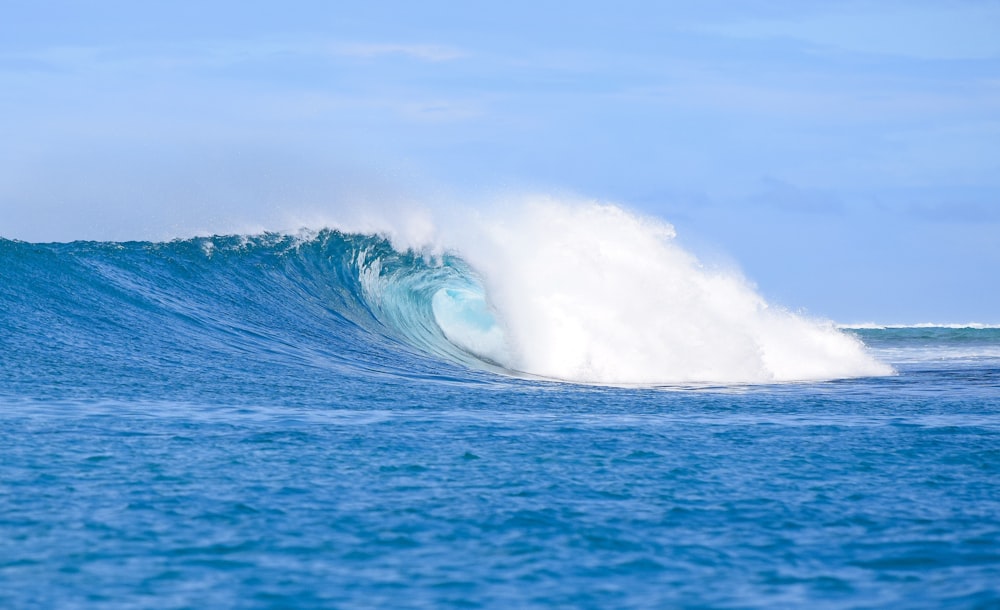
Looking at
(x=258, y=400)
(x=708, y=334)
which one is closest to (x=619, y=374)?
(x=708, y=334)

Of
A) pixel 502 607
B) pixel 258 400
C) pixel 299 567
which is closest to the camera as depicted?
pixel 502 607

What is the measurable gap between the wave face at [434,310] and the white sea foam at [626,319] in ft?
0.10

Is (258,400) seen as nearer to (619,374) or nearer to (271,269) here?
(619,374)

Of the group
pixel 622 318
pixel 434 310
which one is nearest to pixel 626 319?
pixel 622 318

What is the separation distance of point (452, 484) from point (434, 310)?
13.9m

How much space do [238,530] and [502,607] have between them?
177cm

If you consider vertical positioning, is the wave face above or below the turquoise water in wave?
above

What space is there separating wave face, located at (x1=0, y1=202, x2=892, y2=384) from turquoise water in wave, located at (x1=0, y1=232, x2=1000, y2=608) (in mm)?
237

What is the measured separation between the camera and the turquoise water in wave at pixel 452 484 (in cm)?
472

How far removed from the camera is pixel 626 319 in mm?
16844

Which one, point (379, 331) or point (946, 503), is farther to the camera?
point (379, 331)

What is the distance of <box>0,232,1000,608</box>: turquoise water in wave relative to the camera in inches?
186

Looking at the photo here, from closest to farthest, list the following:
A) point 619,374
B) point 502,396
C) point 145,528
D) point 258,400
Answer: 1. point 145,528
2. point 258,400
3. point 502,396
4. point 619,374

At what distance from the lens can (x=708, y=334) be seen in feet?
54.4
